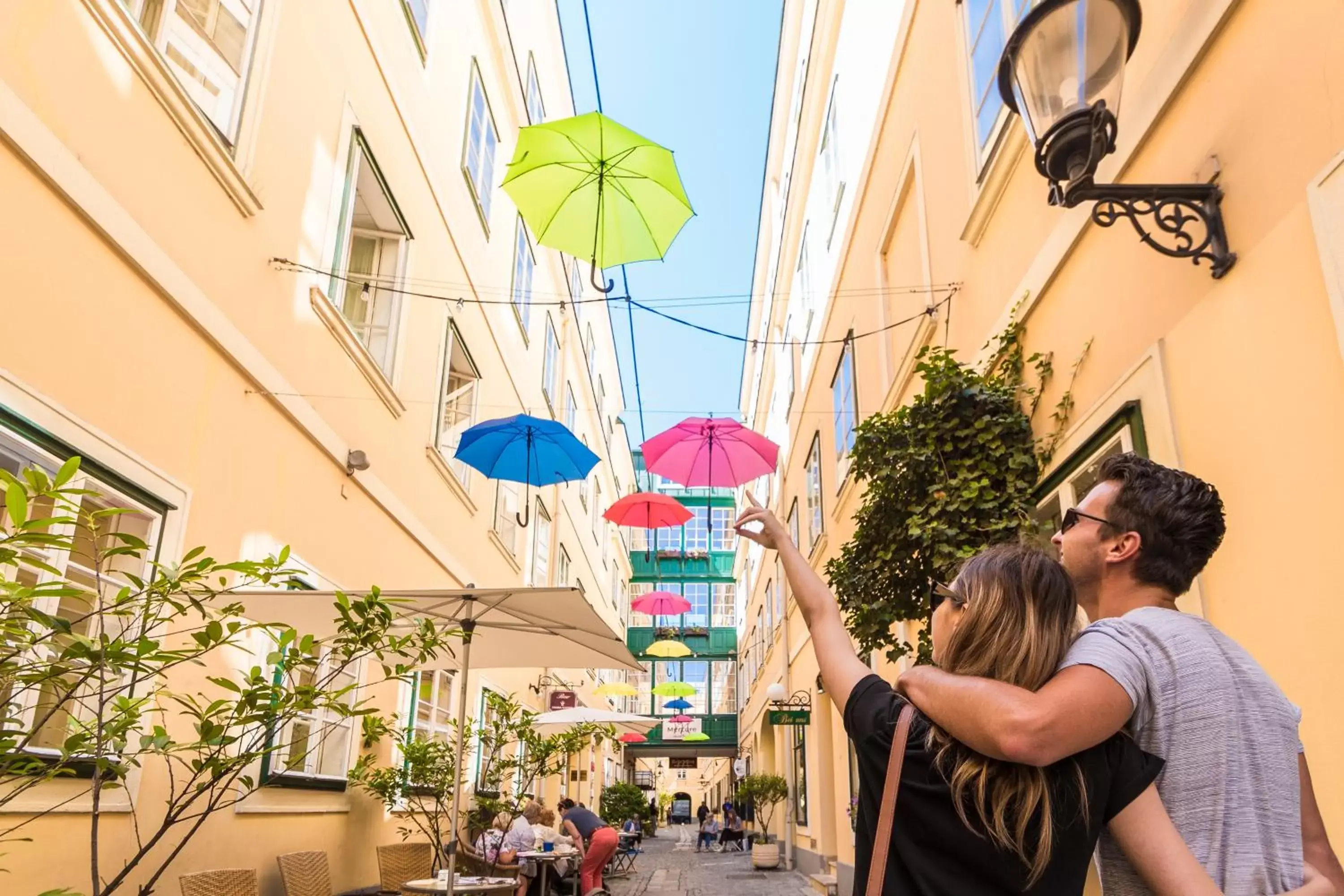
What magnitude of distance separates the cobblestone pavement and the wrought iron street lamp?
12.7 m

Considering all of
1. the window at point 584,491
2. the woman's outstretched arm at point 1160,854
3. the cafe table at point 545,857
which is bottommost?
A: the cafe table at point 545,857

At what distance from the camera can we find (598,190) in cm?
809

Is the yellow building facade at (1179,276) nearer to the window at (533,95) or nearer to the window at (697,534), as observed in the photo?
the window at (533,95)

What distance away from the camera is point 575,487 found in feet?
79.1

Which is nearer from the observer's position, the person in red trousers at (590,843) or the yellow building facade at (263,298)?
the yellow building facade at (263,298)

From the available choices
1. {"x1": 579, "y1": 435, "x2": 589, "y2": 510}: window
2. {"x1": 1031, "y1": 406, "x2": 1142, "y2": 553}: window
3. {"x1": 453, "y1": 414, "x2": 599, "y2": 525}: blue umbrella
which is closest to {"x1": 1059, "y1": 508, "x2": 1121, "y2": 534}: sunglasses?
{"x1": 1031, "y1": 406, "x2": 1142, "y2": 553}: window

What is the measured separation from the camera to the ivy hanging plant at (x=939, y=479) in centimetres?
523

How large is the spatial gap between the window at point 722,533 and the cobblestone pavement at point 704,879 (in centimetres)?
2107

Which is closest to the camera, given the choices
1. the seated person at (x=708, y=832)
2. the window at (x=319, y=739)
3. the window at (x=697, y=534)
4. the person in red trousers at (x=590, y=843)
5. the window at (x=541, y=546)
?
the window at (x=319, y=739)

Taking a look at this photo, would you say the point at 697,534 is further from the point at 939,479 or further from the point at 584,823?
the point at 939,479

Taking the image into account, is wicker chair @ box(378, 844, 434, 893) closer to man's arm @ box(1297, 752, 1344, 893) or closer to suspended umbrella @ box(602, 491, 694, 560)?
suspended umbrella @ box(602, 491, 694, 560)

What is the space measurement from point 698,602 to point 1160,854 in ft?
145

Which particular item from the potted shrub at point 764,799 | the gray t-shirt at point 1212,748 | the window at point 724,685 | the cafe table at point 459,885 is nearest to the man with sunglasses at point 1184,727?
the gray t-shirt at point 1212,748

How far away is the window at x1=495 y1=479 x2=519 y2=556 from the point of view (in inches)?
587
